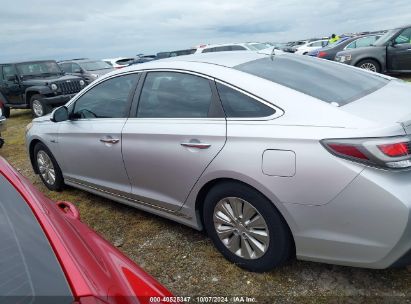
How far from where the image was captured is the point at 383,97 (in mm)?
2617

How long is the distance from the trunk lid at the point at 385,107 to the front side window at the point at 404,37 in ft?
32.5

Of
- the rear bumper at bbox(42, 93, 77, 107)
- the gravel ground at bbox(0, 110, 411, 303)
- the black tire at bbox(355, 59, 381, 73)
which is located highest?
the black tire at bbox(355, 59, 381, 73)

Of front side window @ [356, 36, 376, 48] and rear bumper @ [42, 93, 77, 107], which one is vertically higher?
front side window @ [356, 36, 376, 48]

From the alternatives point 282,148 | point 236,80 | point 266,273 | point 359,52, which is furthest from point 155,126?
point 359,52

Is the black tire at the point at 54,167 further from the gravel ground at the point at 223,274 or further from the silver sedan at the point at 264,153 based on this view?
the gravel ground at the point at 223,274

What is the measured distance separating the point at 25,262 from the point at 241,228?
1636 mm

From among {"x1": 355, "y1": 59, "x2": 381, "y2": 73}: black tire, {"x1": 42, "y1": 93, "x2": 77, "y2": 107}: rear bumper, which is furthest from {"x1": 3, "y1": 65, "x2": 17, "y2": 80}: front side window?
{"x1": 355, "y1": 59, "x2": 381, "y2": 73}: black tire

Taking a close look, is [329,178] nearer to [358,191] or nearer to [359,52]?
[358,191]

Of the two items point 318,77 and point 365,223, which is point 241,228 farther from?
point 318,77

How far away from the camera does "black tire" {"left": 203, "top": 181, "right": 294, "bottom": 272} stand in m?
2.42

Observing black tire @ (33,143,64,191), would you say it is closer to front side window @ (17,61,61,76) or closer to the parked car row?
front side window @ (17,61,61,76)

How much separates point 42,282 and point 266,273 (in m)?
1.82

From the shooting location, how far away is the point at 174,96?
311 centimetres

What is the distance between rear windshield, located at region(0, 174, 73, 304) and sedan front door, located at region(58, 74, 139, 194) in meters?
1.87
